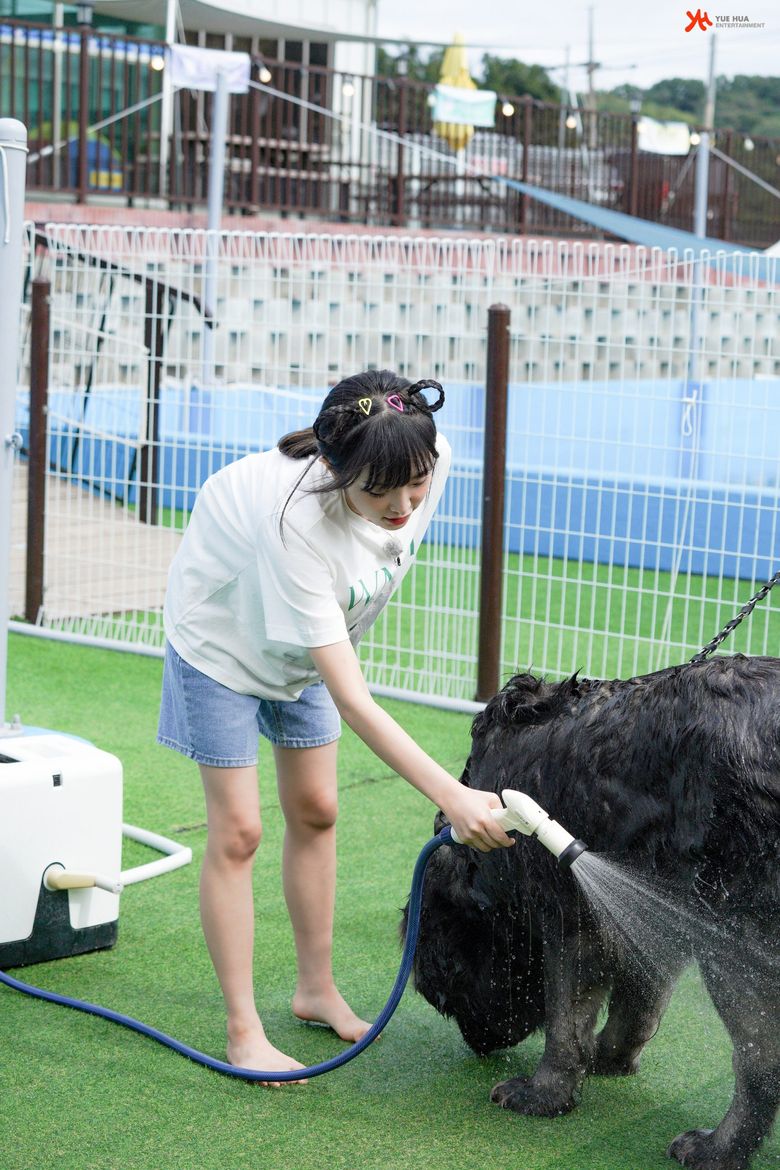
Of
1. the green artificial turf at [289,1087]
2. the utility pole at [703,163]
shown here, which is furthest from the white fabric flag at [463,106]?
the green artificial turf at [289,1087]

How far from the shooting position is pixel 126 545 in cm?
618

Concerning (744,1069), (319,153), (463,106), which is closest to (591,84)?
(319,153)

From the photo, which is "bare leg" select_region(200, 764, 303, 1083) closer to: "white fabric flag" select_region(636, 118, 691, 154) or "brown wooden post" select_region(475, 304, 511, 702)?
"brown wooden post" select_region(475, 304, 511, 702)

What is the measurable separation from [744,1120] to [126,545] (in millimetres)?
4407

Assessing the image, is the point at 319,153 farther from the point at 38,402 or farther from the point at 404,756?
the point at 404,756

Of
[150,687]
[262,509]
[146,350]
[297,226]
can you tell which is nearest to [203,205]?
[297,226]

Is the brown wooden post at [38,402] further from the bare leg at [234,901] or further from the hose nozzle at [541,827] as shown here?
the hose nozzle at [541,827]

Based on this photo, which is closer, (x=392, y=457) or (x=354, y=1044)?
(x=392, y=457)

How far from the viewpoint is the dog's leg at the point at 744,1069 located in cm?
221

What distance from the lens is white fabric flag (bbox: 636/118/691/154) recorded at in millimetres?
14609

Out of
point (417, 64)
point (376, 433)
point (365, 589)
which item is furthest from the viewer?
point (417, 64)

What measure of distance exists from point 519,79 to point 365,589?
36.1 metres

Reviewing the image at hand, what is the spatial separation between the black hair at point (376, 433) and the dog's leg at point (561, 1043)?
0.89 m

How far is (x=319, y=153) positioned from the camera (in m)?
15.5
